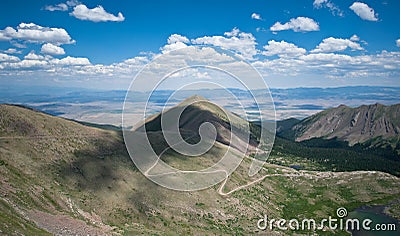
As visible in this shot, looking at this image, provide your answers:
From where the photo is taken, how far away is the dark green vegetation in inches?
2274

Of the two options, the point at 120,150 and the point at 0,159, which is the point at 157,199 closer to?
the point at 120,150

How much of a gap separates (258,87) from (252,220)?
244 feet

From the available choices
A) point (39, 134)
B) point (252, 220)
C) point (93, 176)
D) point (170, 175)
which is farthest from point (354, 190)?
point (39, 134)

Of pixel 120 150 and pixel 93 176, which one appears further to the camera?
pixel 120 150

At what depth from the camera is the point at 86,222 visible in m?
60.9

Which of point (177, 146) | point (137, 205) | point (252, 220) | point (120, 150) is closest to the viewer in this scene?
point (137, 205)

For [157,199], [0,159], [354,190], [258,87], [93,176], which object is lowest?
[354,190]

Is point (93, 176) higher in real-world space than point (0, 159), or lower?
lower

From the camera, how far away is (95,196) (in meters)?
74.1

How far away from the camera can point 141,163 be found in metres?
99.5

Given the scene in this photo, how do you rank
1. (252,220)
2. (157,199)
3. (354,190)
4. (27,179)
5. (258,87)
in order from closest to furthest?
1. (258,87)
2. (27,179)
3. (157,199)
4. (252,220)
5. (354,190)

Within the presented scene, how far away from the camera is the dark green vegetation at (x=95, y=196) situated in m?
57.8

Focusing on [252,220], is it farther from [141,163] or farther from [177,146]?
[177,146]

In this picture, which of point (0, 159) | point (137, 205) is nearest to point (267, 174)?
point (137, 205)
